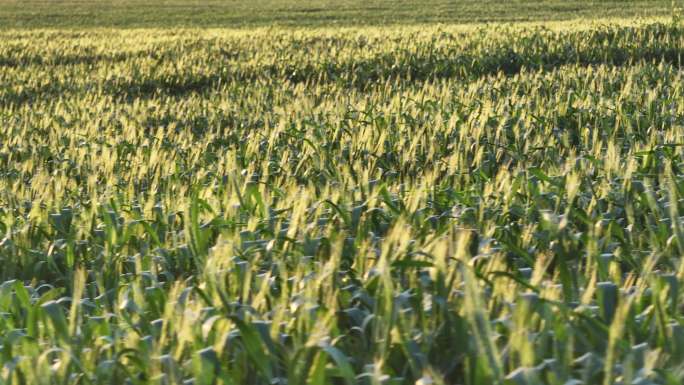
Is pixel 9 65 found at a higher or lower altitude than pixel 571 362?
higher

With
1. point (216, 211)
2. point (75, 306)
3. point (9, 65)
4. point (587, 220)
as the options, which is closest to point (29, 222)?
point (216, 211)

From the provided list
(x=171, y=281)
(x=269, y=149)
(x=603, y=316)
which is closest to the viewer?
(x=603, y=316)

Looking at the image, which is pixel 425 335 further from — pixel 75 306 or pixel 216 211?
pixel 216 211

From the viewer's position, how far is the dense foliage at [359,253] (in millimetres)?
2047

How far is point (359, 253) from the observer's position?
291cm

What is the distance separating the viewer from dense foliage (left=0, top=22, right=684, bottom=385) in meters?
2.05

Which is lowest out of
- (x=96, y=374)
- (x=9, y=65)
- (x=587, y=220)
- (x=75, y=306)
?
(x=96, y=374)

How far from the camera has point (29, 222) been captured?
3703 mm

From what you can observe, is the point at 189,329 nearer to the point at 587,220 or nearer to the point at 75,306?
the point at 75,306

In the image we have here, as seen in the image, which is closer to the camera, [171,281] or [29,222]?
[171,281]

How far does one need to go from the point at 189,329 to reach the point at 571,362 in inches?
36.2

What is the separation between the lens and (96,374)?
2.09 m

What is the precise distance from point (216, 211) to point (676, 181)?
6.51 ft

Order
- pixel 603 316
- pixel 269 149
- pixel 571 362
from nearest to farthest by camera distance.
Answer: pixel 571 362 → pixel 603 316 → pixel 269 149
